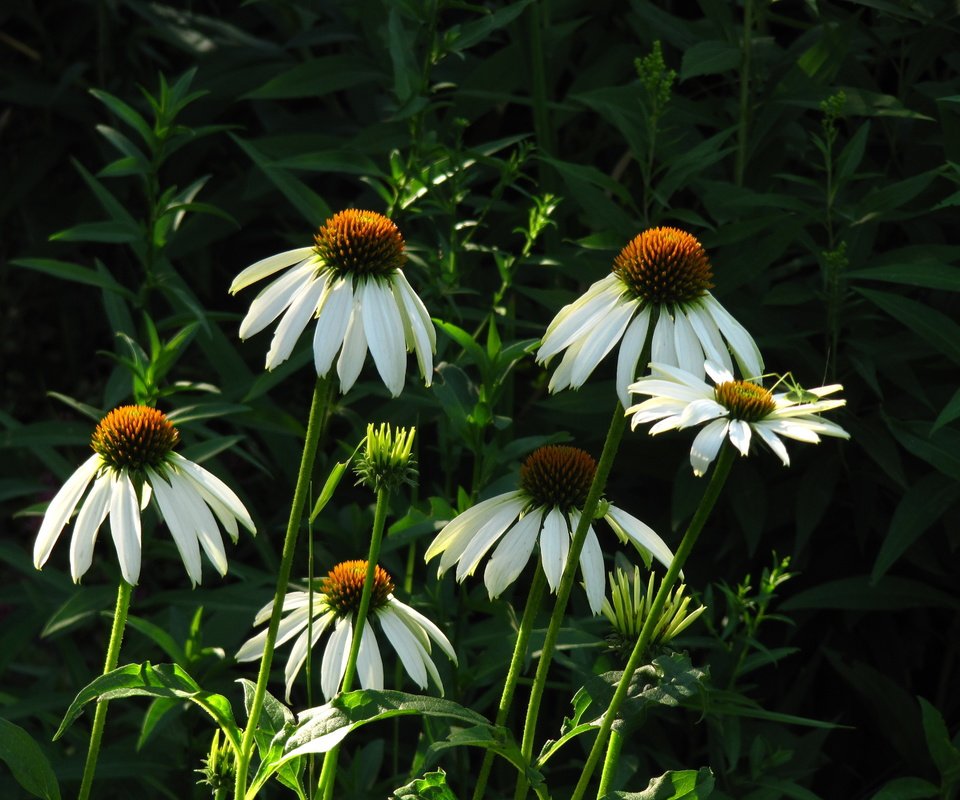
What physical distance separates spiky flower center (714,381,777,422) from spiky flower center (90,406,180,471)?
1.28 feet

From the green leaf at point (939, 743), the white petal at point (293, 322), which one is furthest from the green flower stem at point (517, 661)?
the green leaf at point (939, 743)

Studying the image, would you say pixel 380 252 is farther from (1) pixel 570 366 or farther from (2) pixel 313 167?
(2) pixel 313 167

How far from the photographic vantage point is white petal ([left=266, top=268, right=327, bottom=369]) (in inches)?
32.2

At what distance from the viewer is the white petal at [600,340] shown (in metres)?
0.82

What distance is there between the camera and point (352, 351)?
0.82m

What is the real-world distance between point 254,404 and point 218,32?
83cm

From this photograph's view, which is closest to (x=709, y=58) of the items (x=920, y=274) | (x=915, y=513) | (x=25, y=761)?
(x=920, y=274)

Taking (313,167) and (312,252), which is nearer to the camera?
(312,252)

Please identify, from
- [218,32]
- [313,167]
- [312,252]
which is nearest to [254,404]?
[313,167]

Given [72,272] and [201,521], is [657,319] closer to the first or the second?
[201,521]

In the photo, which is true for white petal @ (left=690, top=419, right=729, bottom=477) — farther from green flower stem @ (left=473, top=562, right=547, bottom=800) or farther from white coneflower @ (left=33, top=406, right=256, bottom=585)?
white coneflower @ (left=33, top=406, right=256, bottom=585)

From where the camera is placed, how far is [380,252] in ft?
2.85

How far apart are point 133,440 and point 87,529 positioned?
0.07 m

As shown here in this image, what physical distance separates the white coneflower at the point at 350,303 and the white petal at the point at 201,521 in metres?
0.12
